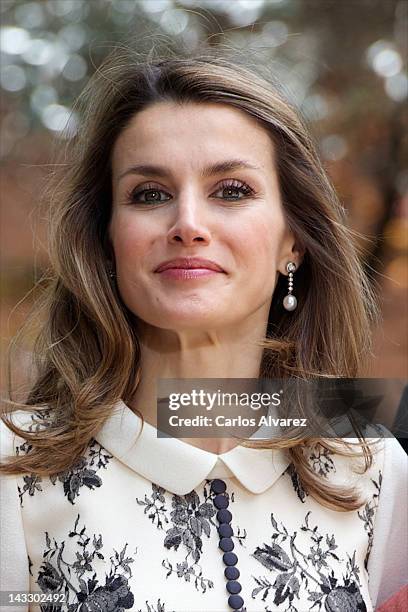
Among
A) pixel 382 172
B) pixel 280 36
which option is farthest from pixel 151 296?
pixel 382 172

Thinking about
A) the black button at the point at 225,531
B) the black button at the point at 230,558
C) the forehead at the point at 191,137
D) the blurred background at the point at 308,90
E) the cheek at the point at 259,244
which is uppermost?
the blurred background at the point at 308,90

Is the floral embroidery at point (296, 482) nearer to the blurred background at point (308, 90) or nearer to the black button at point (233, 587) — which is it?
the black button at point (233, 587)

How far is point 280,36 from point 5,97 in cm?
133

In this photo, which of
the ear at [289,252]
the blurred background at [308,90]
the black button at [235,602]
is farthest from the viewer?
the blurred background at [308,90]

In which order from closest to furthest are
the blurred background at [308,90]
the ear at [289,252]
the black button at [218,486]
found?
the black button at [218,486], the ear at [289,252], the blurred background at [308,90]

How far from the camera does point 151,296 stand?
1354mm

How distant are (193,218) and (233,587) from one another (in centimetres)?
53

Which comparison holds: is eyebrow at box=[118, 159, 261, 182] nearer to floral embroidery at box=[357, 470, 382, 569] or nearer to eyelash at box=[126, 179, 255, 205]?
eyelash at box=[126, 179, 255, 205]

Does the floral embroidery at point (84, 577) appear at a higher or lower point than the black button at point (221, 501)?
lower

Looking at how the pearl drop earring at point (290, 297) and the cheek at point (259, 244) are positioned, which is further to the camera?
the pearl drop earring at point (290, 297)

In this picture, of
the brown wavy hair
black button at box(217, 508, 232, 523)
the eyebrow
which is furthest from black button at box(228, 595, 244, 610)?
the eyebrow

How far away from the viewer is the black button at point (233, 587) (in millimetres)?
1284

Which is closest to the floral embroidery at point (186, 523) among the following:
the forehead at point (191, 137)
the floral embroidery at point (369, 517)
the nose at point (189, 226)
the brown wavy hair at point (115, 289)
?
the brown wavy hair at point (115, 289)

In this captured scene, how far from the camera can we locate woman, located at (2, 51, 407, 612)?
1.32 m
